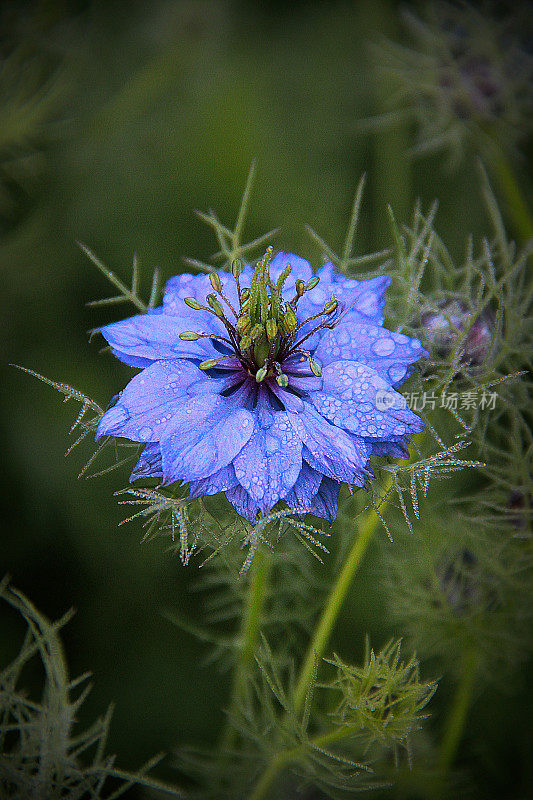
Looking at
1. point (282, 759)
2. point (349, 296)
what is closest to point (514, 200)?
point (349, 296)

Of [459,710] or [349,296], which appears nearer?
[349,296]

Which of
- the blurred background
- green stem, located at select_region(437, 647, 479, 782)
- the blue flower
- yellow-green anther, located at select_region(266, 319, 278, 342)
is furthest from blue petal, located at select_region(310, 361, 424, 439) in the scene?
the blurred background

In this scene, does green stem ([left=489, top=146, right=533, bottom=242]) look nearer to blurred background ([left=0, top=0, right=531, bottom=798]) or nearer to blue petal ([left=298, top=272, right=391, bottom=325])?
blurred background ([left=0, top=0, right=531, bottom=798])

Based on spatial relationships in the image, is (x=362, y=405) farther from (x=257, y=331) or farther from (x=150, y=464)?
(x=150, y=464)

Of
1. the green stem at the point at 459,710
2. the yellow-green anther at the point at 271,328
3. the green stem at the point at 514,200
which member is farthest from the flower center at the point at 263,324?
the green stem at the point at 514,200

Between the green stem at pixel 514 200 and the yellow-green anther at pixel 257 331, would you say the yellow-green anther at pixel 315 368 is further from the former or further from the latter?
the green stem at pixel 514 200

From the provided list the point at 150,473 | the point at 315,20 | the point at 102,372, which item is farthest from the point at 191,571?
the point at 315,20

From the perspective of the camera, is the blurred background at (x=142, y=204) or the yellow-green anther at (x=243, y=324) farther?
the blurred background at (x=142, y=204)

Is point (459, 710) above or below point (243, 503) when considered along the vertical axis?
below
